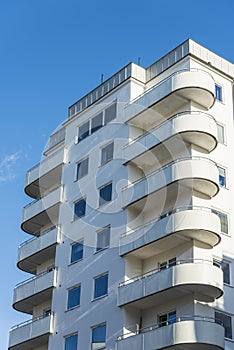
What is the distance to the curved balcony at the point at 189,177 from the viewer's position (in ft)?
139

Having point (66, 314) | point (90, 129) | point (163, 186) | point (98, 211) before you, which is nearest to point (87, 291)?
point (66, 314)

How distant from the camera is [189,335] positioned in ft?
125

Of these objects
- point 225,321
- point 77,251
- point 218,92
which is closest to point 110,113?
point 218,92

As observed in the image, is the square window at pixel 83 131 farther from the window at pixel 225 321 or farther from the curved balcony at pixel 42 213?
the window at pixel 225 321

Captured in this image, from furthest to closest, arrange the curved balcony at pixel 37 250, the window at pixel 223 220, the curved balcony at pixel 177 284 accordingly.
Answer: the curved balcony at pixel 37 250, the window at pixel 223 220, the curved balcony at pixel 177 284

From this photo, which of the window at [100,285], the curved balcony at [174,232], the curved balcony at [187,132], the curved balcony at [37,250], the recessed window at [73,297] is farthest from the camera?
the curved balcony at [37,250]

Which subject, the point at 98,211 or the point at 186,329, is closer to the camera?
the point at 186,329

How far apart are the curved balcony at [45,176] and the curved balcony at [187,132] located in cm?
1167

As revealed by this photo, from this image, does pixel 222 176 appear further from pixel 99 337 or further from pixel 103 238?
pixel 99 337

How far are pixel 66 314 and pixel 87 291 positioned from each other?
2.51 meters

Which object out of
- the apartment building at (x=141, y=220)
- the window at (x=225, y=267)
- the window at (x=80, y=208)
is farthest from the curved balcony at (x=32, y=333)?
the window at (x=225, y=267)

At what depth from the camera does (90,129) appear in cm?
5375

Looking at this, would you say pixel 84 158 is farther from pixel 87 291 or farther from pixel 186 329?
pixel 186 329

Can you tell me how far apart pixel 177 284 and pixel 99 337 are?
7.55 meters
